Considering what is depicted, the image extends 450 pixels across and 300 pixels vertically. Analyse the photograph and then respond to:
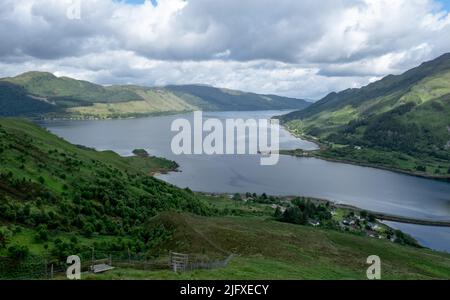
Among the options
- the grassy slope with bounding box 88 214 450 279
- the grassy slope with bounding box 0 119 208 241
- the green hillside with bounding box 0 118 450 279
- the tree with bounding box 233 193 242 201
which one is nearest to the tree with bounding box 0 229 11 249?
the green hillside with bounding box 0 118 450 279

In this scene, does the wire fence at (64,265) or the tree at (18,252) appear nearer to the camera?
the wire fence at (64,265)

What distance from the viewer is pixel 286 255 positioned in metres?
55.1

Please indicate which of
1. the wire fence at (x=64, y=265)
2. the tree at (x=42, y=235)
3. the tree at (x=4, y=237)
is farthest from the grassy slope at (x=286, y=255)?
the tree at (x=4, y=237)

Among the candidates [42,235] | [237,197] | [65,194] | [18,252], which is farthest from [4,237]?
[237,197]

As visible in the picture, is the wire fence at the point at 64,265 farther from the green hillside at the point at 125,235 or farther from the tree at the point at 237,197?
the tree at the point at 237,197

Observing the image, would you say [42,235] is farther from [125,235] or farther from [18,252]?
[125,235]

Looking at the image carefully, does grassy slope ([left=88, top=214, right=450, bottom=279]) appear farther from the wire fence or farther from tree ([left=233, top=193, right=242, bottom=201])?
tree ([left=233, top=193, right=242, bottom=201])

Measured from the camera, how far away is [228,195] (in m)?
160

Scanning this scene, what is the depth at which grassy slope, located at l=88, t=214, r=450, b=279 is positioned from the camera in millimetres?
39250

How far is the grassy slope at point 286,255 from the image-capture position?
39250 millimetres

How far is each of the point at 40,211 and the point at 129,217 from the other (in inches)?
634

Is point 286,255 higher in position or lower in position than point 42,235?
lower
